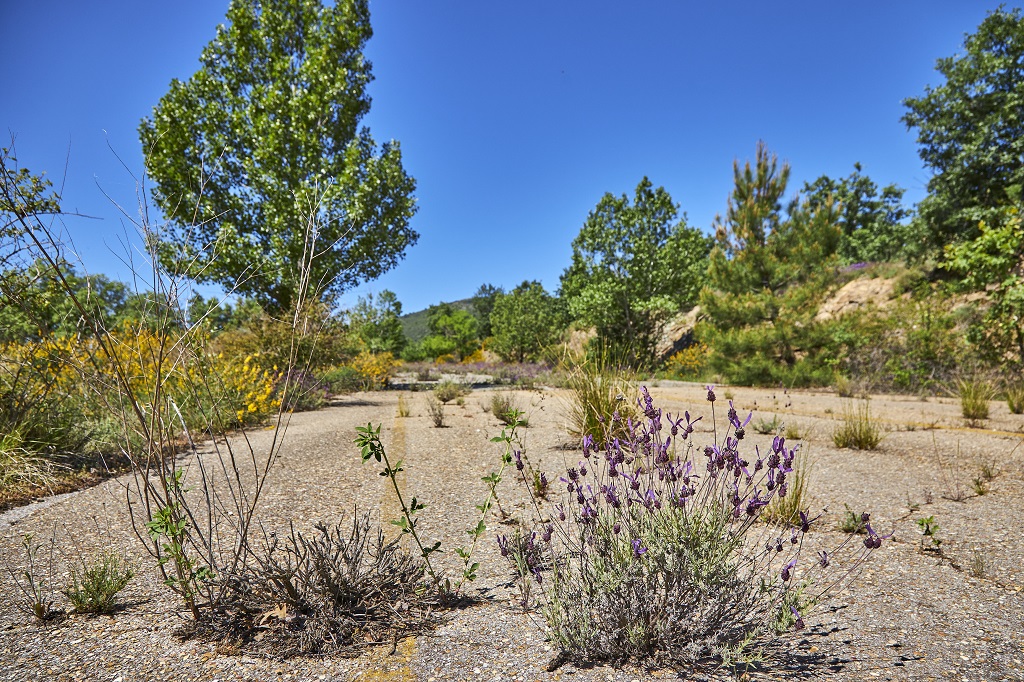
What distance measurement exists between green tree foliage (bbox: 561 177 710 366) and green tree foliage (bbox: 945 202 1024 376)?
36.8 ft

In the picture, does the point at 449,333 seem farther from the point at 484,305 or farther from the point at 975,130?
the point at 975,130

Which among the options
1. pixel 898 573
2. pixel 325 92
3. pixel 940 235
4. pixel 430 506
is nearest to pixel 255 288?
pixel 325 92

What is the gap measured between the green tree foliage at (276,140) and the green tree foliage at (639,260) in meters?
9.73

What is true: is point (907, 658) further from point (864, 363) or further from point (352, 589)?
point (864, 363)

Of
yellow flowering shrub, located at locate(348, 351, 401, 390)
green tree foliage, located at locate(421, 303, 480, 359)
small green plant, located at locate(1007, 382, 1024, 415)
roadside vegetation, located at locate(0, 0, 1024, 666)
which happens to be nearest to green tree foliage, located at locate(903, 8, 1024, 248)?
roadside vegetation, located at locate(0, 0, 1024, 666)

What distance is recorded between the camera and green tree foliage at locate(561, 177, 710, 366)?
65.6 feet

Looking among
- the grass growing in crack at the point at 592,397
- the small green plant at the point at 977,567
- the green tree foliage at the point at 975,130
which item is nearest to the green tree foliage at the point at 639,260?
the green tree foliage at the point at 975,130

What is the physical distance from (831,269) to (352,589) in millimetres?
14972

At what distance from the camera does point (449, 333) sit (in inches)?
2203

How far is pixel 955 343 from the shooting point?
10.1 m

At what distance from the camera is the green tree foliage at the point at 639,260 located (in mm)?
20000

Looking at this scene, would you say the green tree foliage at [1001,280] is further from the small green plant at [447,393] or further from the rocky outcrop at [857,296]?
the small green plant at [447,393]

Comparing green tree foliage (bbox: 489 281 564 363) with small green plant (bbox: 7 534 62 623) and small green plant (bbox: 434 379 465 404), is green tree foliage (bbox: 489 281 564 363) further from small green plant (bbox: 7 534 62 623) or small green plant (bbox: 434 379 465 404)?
small green plant (bbox: 7 534 62 623)

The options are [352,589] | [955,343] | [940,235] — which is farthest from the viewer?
[940,235]
